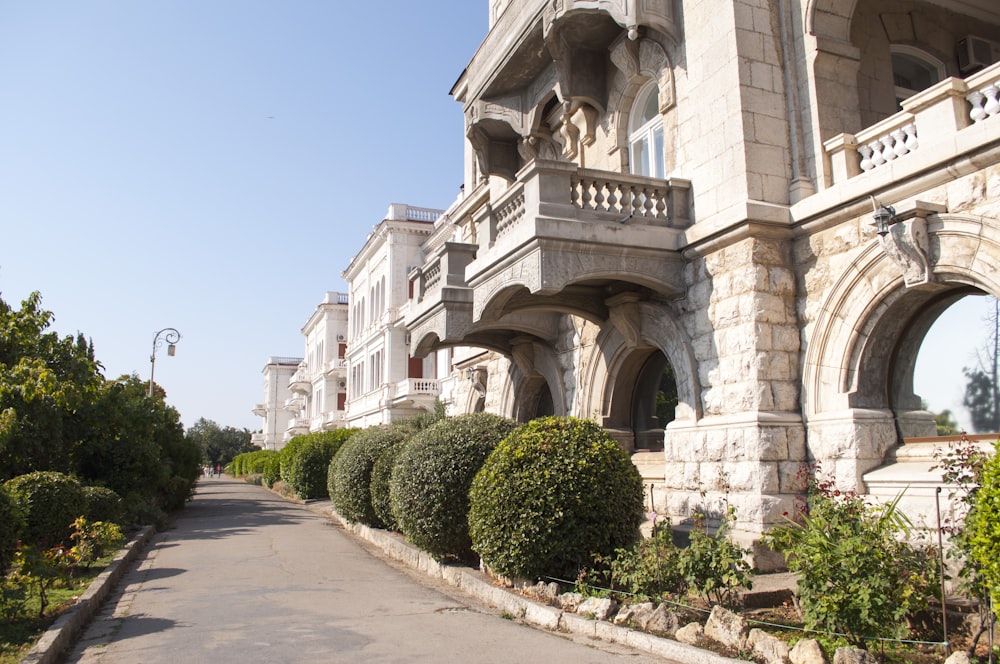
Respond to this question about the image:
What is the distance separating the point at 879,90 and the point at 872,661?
800 cm

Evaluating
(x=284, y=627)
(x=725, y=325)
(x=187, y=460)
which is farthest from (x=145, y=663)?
(x=187, y=460)

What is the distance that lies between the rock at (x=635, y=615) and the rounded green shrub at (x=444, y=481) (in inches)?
122

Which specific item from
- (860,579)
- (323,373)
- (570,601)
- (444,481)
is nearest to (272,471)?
(323,373)

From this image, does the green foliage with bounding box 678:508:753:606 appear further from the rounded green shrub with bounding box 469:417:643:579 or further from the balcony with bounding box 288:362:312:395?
the balcony with bounding box 288:362:312:395

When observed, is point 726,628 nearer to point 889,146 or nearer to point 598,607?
point 598,607

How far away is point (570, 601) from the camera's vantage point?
7293 mm

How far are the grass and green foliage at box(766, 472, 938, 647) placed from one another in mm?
5866

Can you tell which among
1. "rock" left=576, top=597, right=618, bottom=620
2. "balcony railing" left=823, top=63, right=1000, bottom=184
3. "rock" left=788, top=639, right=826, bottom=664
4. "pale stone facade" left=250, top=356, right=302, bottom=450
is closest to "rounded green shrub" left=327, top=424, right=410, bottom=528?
Answer: "rock" left=576, top=597, right=618, bottom=620

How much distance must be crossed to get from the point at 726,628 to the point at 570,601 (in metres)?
1.82

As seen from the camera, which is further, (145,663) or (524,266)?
(524,266)

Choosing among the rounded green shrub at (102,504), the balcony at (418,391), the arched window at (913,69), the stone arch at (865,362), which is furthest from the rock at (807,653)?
the balcony at (418,391)

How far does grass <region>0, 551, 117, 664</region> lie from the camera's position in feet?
20.2

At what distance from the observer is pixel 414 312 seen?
587 inches

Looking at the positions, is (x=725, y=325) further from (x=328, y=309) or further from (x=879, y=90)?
(x=328, y=309)
